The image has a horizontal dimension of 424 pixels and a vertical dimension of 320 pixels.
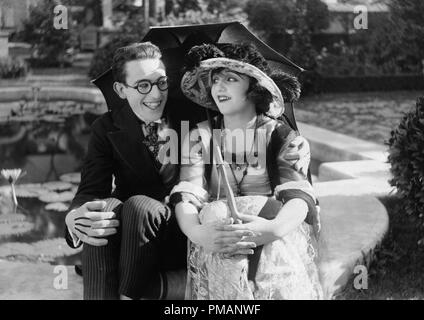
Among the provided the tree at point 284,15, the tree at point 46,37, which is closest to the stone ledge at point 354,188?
the tree at point 46,37

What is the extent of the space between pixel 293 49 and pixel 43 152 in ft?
20.7

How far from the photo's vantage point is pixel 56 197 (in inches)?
197

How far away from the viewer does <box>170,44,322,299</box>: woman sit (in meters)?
2.04

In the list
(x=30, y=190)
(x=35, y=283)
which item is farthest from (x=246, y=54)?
(x=30, y=190)

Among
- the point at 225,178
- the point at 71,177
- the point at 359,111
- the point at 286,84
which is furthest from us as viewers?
the point at 359,111

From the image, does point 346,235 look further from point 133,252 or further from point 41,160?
point 41,160

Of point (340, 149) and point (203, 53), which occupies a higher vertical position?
point (203, 53)

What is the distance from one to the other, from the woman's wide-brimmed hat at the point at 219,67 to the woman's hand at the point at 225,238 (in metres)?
0.50

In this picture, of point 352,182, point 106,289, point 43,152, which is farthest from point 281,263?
point 43,152

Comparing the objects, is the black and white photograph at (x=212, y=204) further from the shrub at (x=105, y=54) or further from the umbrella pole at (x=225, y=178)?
the shrub at (x=105, y=54)

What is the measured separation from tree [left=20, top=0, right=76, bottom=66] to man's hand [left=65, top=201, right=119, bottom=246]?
8.04 meters

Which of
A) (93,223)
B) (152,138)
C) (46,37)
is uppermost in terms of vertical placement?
(152,138)

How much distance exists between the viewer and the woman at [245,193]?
2.04 metres

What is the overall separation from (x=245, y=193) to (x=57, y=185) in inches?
135
